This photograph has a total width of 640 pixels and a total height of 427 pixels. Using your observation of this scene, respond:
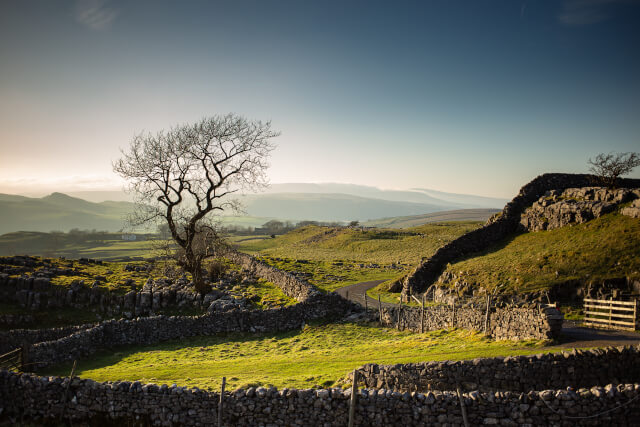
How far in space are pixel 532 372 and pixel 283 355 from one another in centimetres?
1286

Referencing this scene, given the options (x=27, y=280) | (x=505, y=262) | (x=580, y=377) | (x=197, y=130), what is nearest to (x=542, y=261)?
(x=505, y=262)

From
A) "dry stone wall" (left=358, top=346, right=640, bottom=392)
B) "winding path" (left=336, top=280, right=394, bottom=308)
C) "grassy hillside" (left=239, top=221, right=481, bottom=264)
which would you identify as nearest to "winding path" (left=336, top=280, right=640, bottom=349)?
"dry stone wall" (left=358, top=346, right=640, bottom=392)

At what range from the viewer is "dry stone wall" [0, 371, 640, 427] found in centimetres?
1005

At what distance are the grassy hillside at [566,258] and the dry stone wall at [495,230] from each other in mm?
2801

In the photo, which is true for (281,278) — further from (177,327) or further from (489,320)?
(489,320)

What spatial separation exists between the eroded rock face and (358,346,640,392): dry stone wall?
17.8 meters

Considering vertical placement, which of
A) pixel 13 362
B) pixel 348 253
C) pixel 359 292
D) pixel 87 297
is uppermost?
pixel 87 297

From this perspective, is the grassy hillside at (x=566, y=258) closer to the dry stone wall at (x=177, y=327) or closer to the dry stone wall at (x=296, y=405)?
the dry stone wall at (x=177, y=327)

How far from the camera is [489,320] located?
19.2 metres

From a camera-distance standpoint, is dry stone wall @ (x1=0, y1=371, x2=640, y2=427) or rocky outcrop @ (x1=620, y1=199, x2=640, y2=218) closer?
dry stone wall @ (x1=0, y1=371, x2=640, y2=427)

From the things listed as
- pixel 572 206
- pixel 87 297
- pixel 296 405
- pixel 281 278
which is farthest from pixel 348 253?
pixel 296 405

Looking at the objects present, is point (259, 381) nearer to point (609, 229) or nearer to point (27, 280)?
point (27, 280)

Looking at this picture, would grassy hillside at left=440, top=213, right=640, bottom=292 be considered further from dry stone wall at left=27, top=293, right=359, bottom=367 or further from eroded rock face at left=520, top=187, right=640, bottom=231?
dry stone wall at left=27, top=293, right=359, bottom=367

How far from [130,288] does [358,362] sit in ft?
78.4
